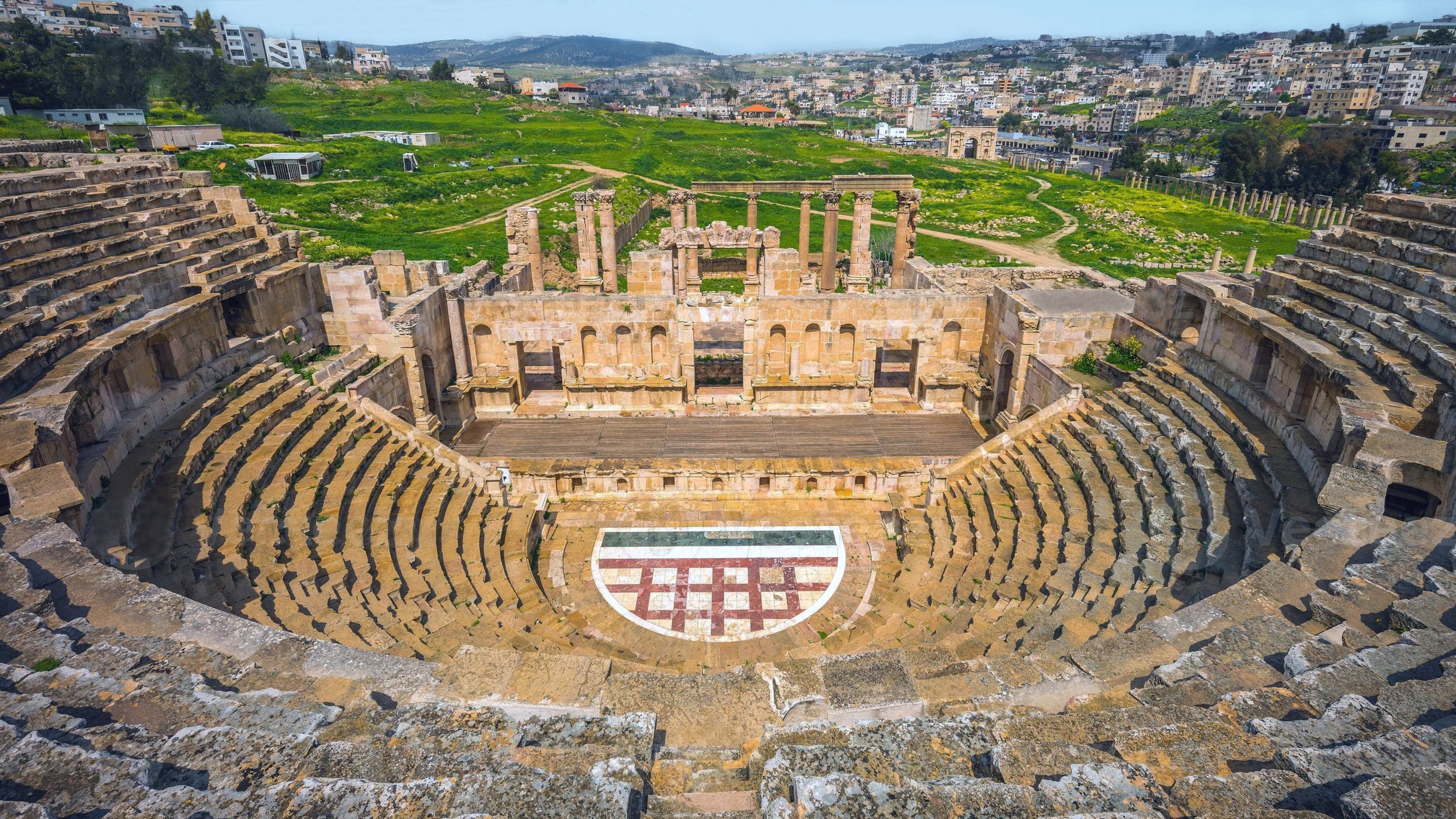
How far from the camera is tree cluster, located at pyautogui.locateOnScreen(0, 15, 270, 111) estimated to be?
51.6 metres

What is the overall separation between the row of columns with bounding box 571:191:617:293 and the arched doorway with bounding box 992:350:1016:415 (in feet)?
48.2

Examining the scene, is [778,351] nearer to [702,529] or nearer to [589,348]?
[589,348]

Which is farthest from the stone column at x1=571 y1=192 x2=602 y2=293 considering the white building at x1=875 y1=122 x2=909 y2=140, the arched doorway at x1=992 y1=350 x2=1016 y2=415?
the white building at x1=875 y1=122 x2=909 y2=140

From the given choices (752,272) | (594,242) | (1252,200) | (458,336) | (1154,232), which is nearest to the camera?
(458,336)

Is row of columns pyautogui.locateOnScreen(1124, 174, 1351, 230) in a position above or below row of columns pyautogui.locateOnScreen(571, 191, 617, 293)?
below

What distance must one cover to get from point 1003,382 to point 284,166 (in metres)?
48.4

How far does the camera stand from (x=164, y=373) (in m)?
15.9

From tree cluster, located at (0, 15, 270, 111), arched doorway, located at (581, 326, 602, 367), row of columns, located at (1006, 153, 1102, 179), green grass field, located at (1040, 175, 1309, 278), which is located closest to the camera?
→ arched doorway, located at (581, 326, 602, 367)

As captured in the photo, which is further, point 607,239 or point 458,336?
point 607,239

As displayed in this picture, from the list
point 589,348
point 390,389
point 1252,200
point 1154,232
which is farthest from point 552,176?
point 1252,200

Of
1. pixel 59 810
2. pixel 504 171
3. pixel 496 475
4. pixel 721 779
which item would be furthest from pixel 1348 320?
pixel 504 171

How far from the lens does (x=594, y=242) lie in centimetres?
2784

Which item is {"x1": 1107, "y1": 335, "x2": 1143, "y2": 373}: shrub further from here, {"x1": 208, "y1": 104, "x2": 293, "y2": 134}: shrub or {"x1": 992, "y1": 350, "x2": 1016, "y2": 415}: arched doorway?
{"x1": 208, "y1": 104, "x2": 293, "y2": 134}: shrub

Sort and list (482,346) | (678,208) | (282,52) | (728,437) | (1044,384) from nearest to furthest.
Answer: (1044,384)
(728,437)
(482,346)
(678,208)
(282,52)
